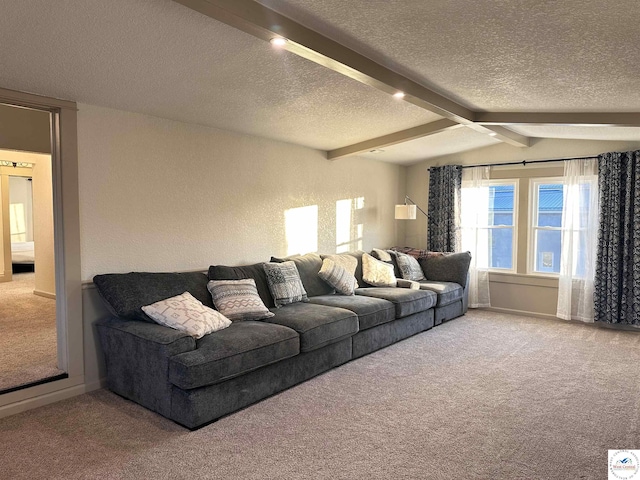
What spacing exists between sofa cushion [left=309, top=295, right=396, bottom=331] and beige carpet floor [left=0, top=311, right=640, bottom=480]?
1.30 ft

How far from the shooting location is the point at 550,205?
5.98 metres

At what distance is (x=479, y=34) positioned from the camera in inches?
104

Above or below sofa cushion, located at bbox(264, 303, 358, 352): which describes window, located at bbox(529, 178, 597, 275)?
above

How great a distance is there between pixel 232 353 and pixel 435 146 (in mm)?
4357

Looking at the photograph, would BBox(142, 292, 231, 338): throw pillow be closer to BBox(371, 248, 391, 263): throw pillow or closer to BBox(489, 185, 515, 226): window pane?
BBox(371, 248, 391, 263): throw pillow

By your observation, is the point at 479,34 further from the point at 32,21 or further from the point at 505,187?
the point at 505,187

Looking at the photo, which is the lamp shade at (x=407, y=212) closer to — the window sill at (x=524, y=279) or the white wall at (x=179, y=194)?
the white wall at (x=179, y=194)

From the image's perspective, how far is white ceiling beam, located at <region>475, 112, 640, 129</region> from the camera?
3.99m

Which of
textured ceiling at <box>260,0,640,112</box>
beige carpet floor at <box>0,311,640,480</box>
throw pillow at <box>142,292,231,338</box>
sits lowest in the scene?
beige carpet floor at <box>0,311,640,480</box>

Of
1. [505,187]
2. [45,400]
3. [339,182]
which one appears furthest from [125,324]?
[505,187]

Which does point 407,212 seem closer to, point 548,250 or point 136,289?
point 548,250

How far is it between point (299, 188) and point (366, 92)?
5.79 ft

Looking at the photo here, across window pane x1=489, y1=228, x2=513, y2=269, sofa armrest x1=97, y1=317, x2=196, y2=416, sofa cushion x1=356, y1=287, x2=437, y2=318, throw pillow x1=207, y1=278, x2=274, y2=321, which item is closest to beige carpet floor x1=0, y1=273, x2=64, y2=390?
sofa armrest x1=97, y1=317, x2=196, y2=416

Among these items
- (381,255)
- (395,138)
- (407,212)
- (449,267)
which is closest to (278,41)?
(395,138)
